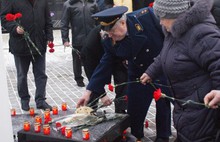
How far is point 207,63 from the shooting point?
8.30 feet

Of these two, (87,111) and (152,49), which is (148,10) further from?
(87,111)

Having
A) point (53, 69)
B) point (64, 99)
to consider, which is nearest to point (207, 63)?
point (64, 99)

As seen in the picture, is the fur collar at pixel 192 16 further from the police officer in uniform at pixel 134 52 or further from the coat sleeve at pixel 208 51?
the police officer in uniform at pixel 134 52

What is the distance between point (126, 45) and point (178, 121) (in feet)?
3.52

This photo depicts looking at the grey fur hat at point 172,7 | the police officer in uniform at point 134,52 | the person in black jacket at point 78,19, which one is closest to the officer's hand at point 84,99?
the police officer in uniform at point 134,52

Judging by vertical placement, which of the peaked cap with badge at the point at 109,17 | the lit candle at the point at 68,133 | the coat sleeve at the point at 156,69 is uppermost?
Answer: the peaked cap with badge at the point at 109,17

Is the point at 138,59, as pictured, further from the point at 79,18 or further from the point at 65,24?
the point at 65,24

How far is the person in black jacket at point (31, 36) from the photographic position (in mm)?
5809

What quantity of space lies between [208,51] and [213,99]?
12.4 inches

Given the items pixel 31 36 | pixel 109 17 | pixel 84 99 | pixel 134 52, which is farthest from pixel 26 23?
pixel 109 17

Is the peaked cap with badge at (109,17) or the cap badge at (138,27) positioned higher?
the peaked cap with badge at (109,17)

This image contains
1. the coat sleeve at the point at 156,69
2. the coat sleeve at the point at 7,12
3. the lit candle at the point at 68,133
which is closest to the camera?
the lit candle at the point at 68,133

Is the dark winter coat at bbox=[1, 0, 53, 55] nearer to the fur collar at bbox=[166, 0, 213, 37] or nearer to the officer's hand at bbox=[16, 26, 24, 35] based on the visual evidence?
the officer's hand at bbox=[16, 26, 24, 35]

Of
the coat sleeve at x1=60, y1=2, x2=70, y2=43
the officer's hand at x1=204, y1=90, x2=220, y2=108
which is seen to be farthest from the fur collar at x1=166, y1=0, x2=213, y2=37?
the coat sleeve at x1=60, y1=2, x2=70, y2=43
